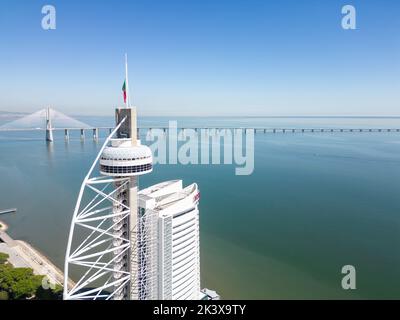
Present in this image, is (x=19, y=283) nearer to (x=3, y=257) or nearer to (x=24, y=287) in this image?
(x=24, y=287)

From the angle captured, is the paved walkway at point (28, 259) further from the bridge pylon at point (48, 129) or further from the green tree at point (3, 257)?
the bridge pylon at point (48, 129)

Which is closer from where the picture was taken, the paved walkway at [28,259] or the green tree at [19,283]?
the green tree at [19,283]

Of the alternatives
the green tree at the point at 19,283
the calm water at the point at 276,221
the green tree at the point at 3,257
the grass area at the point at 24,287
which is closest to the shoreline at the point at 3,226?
the calm water at the point at 276,221

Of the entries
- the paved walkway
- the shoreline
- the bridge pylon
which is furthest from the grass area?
the bridge pylon

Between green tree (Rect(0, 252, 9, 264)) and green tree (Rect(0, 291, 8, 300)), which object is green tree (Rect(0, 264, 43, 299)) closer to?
green tree (Rect(0, 291, 8, 300))
